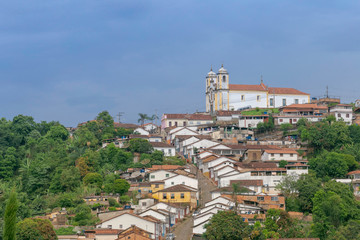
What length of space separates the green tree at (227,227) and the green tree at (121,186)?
1040cm

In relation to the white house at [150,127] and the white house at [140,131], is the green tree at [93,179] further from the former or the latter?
the white house at [150,127]

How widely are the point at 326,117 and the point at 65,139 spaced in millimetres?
24277

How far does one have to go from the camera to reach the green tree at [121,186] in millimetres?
43406

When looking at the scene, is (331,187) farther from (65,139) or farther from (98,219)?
(65,139)

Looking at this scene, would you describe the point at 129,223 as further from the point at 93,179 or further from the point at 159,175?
the point at 93,179

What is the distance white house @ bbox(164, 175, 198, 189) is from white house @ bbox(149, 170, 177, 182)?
1008 millimetres

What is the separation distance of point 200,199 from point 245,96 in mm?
25458

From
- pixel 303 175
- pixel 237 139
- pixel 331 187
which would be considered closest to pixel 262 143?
pixel 237 139

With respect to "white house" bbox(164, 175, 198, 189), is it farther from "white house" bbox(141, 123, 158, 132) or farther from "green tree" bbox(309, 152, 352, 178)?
"white house" bbox(141, 123, 158, 132)

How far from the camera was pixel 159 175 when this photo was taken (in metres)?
46.2

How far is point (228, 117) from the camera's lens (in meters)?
62.2

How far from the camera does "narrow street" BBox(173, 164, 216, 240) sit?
3731cm

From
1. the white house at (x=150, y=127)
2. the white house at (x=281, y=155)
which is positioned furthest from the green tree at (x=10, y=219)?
the white house at (x=150, y=127)

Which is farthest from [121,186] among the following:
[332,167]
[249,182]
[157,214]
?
[332,167]
